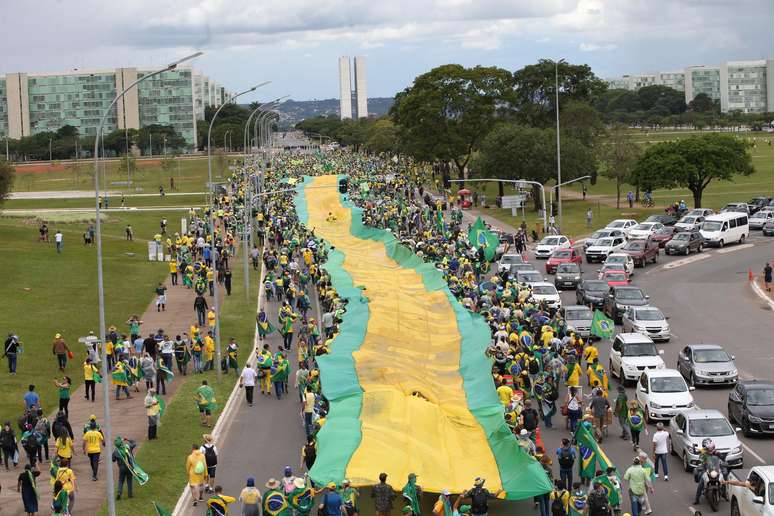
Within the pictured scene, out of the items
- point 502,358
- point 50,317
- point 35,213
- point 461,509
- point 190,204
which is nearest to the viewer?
point 461,509

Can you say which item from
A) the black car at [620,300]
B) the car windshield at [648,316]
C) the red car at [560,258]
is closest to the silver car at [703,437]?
the car windshield at [648,316]

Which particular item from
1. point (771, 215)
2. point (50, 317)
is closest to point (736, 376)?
point (50, 317)

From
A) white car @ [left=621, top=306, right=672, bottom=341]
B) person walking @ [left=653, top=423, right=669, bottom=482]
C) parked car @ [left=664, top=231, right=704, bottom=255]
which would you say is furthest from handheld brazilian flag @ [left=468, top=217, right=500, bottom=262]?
person walking @ [left=653, top=423, right=669, bottom=482]

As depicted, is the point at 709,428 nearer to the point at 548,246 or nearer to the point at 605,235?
the point at 548,246

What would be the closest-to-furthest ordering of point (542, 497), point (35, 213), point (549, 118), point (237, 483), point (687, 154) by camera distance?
point (542, 497), point (237, 483), point (687, 154), point (35, 213), point (549, 118)

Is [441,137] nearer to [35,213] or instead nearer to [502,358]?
[35,213]

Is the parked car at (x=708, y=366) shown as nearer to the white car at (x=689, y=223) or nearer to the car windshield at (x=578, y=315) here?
the car windshield at (x=578, y=315)

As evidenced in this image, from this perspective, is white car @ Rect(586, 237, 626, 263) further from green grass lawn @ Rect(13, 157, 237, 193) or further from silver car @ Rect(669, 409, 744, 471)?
Answer: green grass lawn @ Rect(13, 157, 237, 193)
